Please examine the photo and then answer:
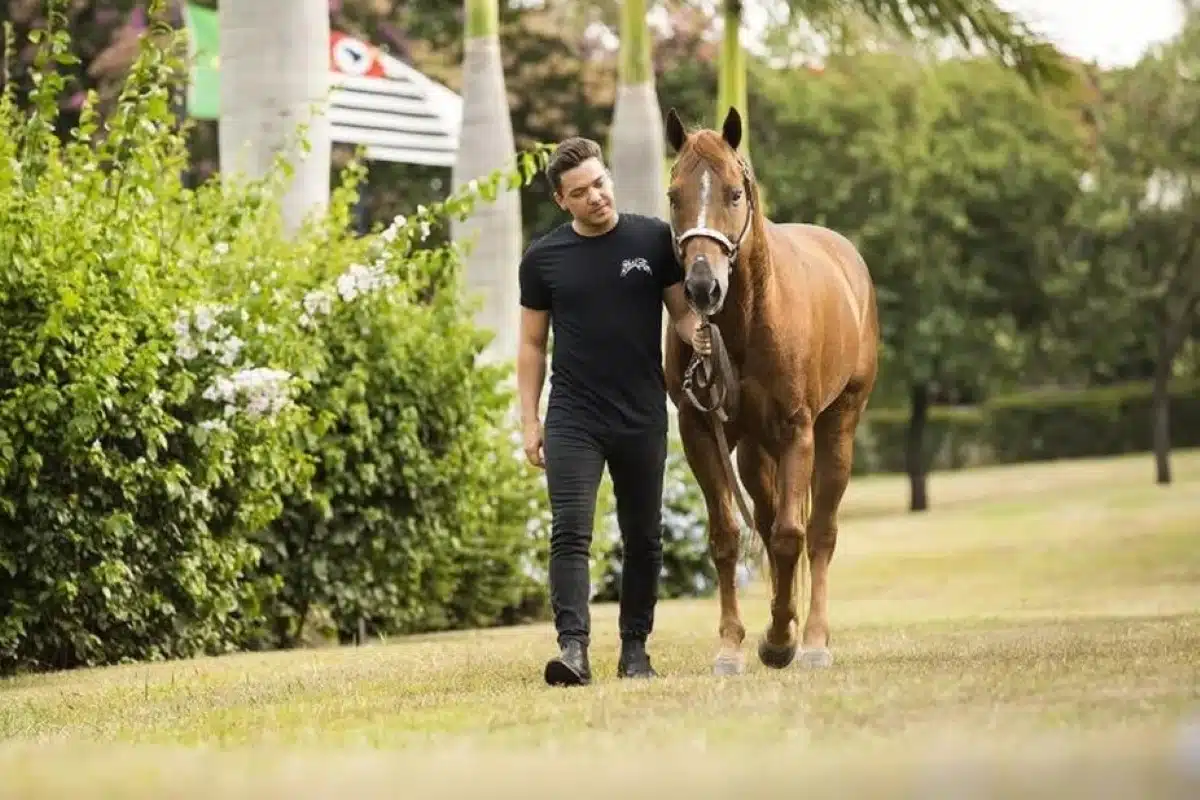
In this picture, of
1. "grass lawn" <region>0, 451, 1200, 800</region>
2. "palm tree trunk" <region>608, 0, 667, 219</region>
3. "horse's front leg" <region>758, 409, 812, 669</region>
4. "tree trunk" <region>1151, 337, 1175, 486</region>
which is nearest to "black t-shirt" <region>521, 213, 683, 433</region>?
"horse's front leg" <region>758, 409, 812, 669</region>

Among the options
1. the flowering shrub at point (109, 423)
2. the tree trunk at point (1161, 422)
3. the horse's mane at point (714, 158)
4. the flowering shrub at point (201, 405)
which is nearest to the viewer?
the horse's mane at point (714, 158)

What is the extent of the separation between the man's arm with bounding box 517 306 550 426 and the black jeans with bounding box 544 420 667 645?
13 centimetres

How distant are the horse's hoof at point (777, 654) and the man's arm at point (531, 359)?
1.40m

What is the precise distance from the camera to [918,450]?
41594 mm

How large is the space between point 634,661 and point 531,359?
1311mm

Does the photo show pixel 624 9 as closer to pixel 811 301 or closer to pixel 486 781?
pixel 811 301

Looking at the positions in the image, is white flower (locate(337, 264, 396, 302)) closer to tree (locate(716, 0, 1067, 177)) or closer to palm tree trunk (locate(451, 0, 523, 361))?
palm tree trunk (locate(451, 0, 523, 361))

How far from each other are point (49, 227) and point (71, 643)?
7.37 ft

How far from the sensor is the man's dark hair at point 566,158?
9523 millimetres

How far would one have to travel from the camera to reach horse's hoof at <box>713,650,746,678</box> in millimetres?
9867

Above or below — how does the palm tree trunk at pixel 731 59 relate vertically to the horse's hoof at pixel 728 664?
above

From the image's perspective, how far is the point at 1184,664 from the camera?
9188mm

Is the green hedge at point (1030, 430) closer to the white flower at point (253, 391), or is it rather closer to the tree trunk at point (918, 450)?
the tree trunk at point (918, 450)

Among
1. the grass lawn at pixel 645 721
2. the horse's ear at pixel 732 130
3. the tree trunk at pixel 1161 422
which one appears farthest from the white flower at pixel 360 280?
the tree trunk at pixel 1161 422
